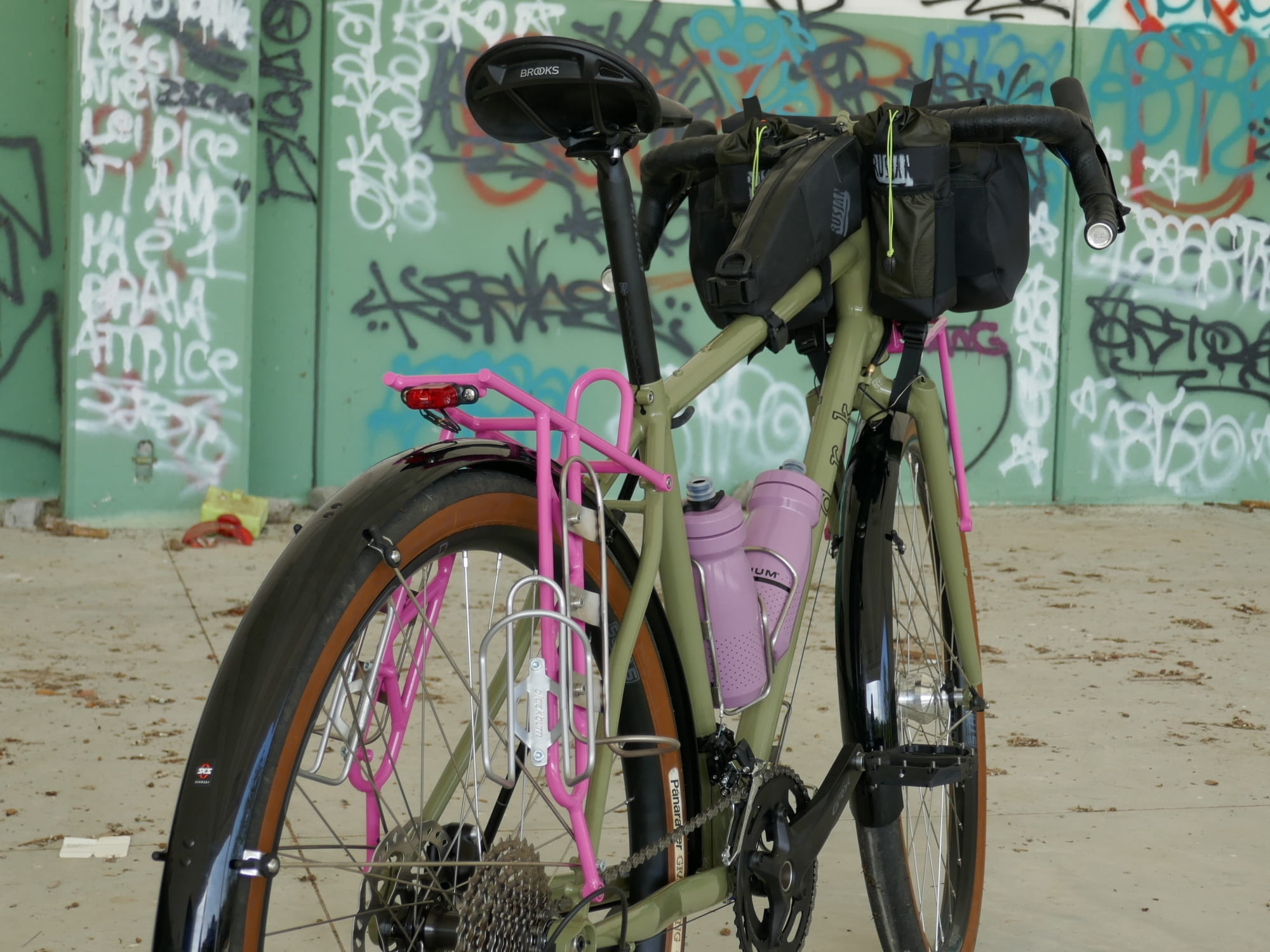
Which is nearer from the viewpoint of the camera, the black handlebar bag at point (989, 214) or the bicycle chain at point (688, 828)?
the bicycle chain at point (688, 828)

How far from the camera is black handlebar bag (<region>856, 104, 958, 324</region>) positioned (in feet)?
6.49

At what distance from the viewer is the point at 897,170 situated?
1.99 metres

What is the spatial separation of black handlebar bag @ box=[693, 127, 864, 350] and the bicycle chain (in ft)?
1.88

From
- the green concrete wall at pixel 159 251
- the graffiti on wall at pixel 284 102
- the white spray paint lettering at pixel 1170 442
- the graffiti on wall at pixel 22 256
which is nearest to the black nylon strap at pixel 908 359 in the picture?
the green concrete wall at pixel 159 251

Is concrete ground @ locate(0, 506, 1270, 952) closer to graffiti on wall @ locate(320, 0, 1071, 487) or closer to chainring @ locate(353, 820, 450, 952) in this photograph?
chainring @ locate(353, 820, 450, 952)

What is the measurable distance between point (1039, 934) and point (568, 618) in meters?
1.46

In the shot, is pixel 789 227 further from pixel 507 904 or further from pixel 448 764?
pixel 507 904

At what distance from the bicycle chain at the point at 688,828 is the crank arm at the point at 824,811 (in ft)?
0.26

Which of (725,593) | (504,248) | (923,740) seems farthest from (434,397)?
(504,248)

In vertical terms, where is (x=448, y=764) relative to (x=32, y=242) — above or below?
below

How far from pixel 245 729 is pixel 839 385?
1.15 meters

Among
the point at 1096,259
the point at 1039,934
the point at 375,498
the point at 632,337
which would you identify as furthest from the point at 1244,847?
the point at 1096,259

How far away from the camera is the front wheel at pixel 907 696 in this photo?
202cm

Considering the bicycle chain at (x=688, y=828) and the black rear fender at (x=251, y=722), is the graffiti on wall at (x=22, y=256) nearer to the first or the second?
the bicycle chain at (x=688, y=828)
